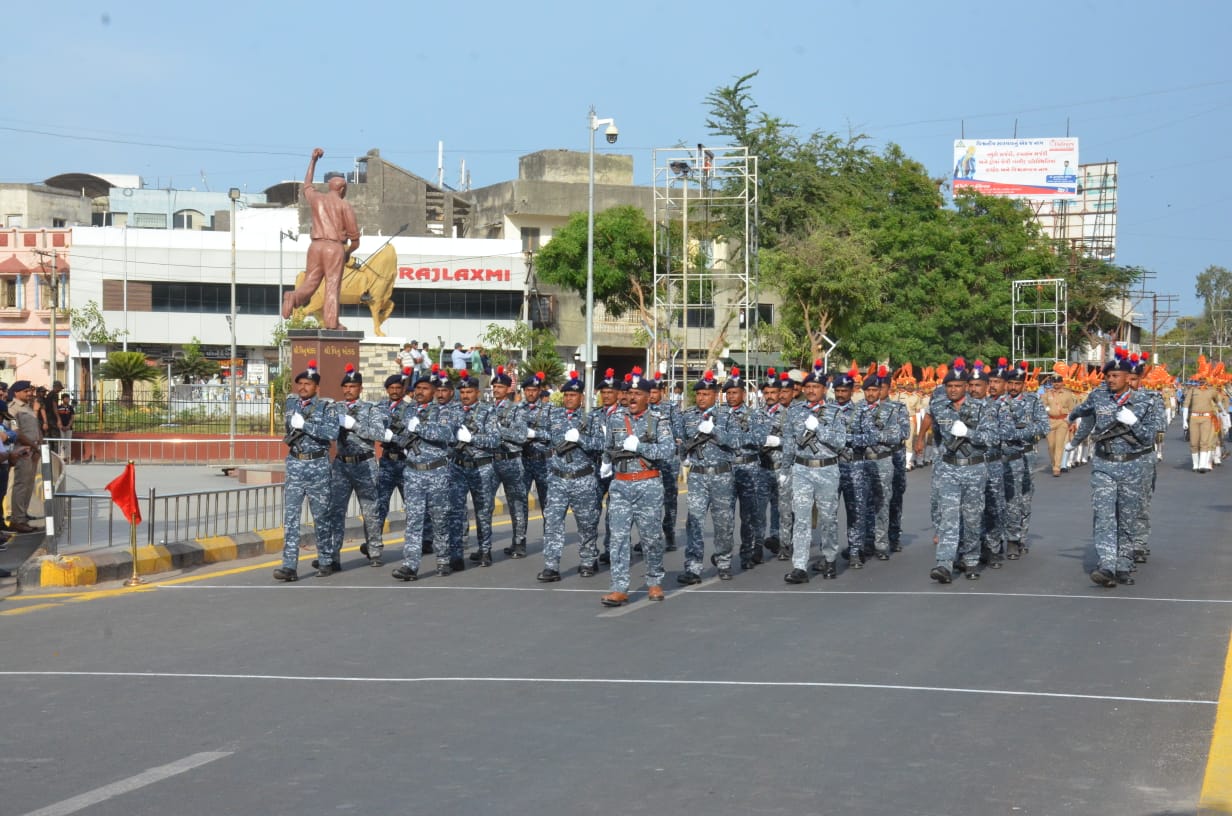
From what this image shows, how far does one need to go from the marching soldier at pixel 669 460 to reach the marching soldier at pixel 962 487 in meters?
2.45

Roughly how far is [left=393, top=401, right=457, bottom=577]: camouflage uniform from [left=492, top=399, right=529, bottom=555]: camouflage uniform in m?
1.09

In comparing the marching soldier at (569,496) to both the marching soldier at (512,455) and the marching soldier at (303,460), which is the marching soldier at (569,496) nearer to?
the marching soldier at (512,455)

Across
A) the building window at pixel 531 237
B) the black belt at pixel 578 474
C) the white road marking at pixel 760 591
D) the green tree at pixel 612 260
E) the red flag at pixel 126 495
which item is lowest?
the white road marking at pixel 760 591

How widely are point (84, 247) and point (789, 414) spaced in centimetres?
5155

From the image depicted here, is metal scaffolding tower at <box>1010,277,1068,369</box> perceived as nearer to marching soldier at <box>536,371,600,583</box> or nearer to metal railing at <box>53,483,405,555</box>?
metal railing at <box>53,483,405,555</box>

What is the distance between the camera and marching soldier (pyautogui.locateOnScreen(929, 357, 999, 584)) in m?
12.7

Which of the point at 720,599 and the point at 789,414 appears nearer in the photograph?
the point at 720,599

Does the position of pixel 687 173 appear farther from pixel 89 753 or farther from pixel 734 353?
pixel 89 753

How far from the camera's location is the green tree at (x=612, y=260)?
55125 millimetres

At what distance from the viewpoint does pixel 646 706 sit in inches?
306

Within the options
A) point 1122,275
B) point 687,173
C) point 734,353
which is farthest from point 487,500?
point 1122,275

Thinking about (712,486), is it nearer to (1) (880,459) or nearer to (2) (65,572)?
(1) (880,459)

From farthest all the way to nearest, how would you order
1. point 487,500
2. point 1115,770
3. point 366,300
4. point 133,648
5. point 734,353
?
point 734,353, point 366,300, point 487,500, point 133,648, point 1115,770

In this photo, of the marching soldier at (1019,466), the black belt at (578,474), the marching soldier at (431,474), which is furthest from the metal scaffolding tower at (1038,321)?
the marching soldier at (431,474)
